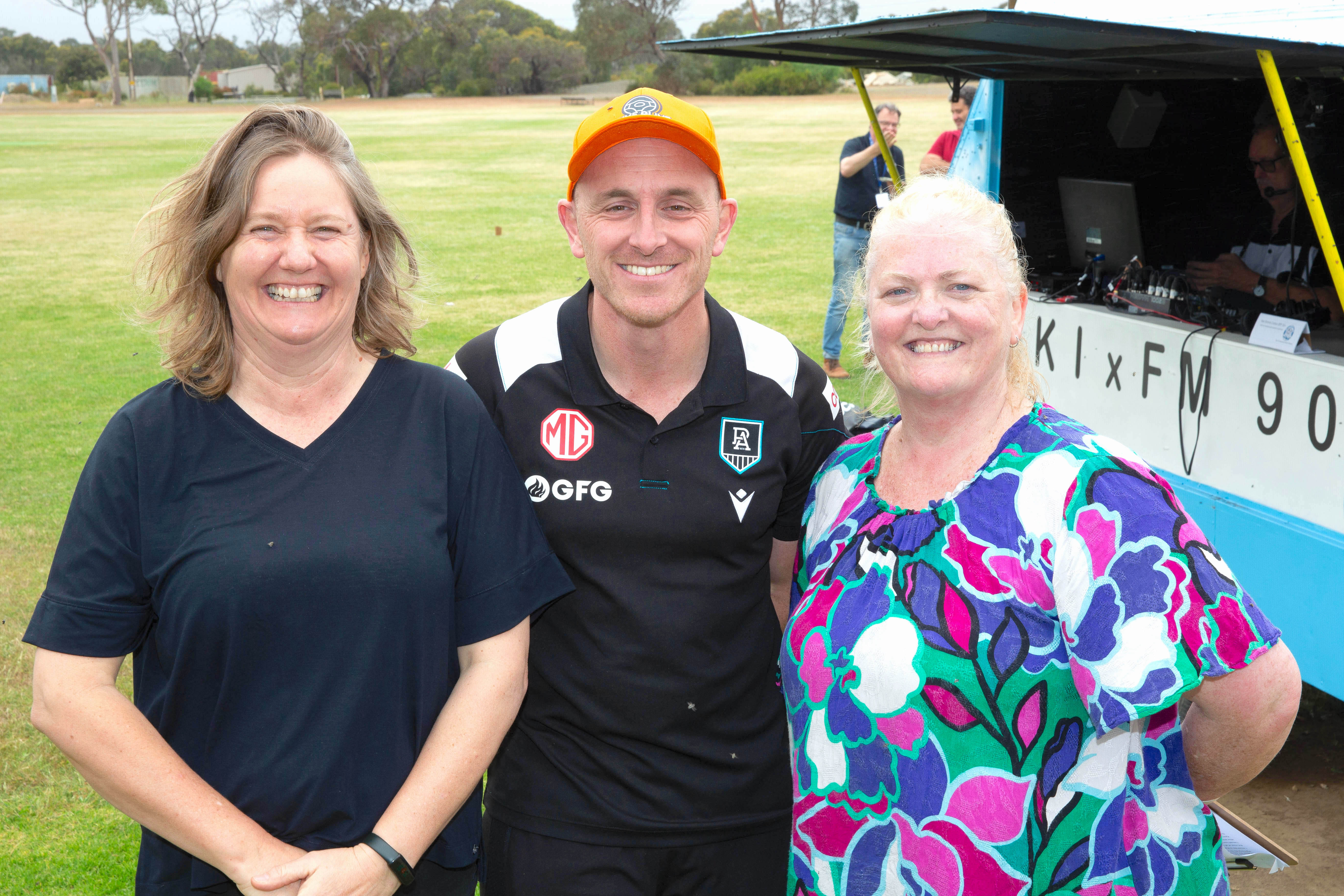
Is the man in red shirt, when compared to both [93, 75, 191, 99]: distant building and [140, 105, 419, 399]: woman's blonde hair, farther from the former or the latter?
[93, 75, 191, 99]: distant building

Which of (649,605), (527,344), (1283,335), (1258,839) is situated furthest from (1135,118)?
(649,605)

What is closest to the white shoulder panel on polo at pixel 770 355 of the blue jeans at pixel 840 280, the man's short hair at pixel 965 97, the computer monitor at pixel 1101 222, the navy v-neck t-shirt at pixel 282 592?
the navy v-neck t-shirt at pixel 282 592

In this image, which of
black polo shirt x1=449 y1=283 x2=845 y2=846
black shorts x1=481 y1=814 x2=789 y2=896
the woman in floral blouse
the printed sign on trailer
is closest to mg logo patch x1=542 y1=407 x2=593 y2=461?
black polo shirt x1=449 y1=283 x2=845 y2=846

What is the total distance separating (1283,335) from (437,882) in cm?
336

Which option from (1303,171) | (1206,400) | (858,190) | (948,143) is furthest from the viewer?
(948,143)

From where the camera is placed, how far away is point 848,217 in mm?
10469

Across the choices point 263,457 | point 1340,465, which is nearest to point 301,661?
point 263,457

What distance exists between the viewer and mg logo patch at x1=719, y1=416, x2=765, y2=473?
7.40 ft

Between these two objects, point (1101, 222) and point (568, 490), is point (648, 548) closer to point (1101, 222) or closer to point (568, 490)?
point (568, 490)

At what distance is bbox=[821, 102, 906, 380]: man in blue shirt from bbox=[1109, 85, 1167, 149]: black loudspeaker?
3518 mm

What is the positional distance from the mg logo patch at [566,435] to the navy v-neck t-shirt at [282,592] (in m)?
0.27

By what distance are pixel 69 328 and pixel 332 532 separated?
12.6 m

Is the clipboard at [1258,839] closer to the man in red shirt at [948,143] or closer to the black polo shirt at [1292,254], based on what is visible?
the black polo shirt at [1292,254]

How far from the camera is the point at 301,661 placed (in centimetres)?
181
